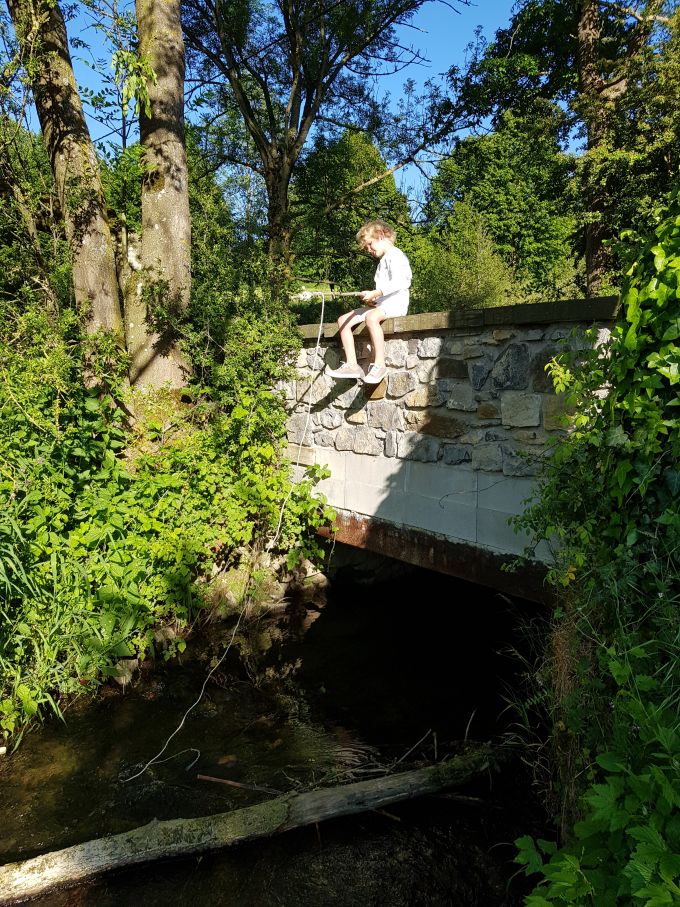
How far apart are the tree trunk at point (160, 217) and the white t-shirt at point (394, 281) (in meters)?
1.94

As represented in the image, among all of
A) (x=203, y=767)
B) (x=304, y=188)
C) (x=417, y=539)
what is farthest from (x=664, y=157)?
(x=203, y=767)

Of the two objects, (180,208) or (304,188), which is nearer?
(180,208)

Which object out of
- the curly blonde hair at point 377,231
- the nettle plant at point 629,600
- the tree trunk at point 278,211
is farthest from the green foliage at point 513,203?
the nettle plant at point 629,600

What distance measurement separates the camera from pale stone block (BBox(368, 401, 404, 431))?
4.38m

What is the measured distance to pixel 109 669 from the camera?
3771 mm

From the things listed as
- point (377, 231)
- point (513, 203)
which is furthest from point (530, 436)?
point (513, 203)

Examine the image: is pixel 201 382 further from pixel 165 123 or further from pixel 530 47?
pixel 530 47

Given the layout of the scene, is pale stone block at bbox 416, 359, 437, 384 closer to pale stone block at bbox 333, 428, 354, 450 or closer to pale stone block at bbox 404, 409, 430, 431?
pale stone block at bbox 404, 409, 430, 431

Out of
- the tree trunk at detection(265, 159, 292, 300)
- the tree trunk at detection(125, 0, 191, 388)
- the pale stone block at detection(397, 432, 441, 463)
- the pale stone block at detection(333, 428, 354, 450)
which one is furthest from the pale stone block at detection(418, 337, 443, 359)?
the tree trunk at detection(265, 159, 292, 300)

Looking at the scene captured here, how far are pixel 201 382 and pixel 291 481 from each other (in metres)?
1.18

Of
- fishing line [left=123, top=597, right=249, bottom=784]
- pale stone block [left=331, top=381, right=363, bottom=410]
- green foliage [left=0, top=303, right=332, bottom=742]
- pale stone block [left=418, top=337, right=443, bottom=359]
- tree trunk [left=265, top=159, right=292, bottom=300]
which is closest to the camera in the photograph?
fishing line [left=123, top=597, right=249, bottom=784]

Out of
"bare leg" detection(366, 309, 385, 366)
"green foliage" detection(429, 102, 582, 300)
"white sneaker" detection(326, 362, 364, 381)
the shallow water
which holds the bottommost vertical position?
the shallow water

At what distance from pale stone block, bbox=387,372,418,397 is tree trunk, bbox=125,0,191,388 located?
2095 mm

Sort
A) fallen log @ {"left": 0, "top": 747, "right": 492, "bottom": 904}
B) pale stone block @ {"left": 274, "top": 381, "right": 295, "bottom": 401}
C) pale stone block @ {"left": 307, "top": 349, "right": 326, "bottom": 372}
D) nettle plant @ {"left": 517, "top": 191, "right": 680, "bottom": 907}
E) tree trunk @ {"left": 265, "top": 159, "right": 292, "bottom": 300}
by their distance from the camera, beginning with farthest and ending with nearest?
tree trunk @ {"left": 265, "top": 159, "right": 292, "bottom": 300}
pale stone block @ {"left": 274, "top": 381, "right": 295, "bottom": 401}
pale stone block @ {"left": 307, "top": 349, "right": 326, "bottom": 372}
fallen log @ {"left": 0, "top": 747, "right": 492, "bottom": 904}
nettle plant @ {"left": 517, "top": 191, "right": 680, "bottom": 907}
